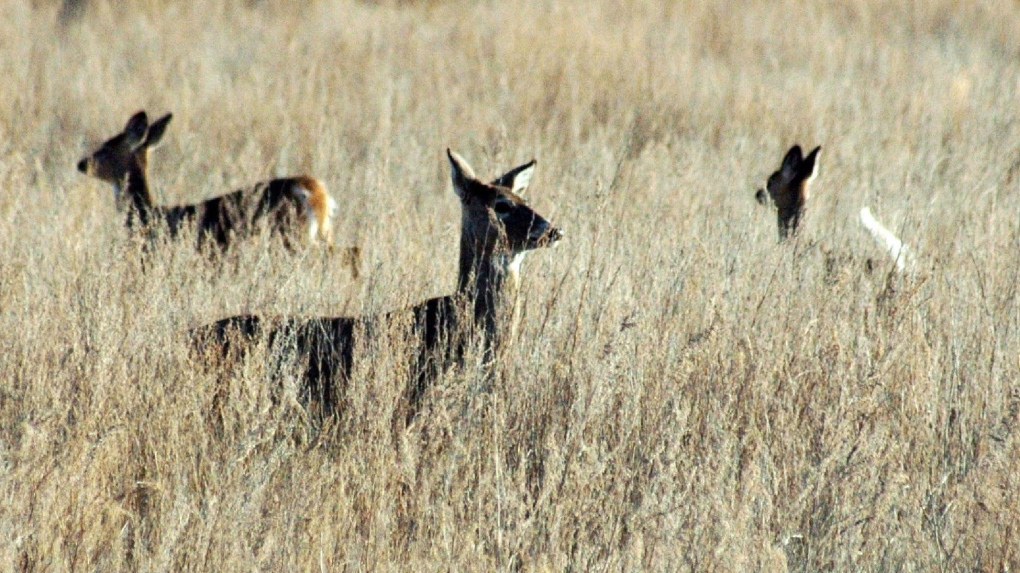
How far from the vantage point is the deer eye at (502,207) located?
505cm

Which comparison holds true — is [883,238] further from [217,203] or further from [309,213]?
[217,203]

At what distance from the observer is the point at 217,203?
7.86 metres

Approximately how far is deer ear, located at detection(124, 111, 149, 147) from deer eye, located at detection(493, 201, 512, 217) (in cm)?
440

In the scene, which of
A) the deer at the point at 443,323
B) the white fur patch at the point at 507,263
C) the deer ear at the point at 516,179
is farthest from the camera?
the deer ear at the point at 516,179

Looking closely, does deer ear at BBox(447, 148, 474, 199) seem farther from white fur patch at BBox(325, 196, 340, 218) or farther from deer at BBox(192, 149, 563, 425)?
white fur patch at BBox(325, 196, 340, 218)

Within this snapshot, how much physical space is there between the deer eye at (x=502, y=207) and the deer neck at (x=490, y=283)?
0.14 meters

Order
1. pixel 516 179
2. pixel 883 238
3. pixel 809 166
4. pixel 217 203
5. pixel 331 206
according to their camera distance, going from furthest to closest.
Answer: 1. pixel 331 206
2. pixel 217 203
3. pixel 809 166
4. pixel 883 238
5. pixel 516 179

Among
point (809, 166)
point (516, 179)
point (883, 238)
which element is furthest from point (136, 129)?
point (883, 238)

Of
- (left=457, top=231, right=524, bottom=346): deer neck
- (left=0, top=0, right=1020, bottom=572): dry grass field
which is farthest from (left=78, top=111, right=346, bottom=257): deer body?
(left=457, top=231, right=524, bottom=346): deer neck

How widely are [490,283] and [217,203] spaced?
10.8 ft

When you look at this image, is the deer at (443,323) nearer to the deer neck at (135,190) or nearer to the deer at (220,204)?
the deer at (220,204)

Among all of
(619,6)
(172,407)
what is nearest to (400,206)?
(172,407)

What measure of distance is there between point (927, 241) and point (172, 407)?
4.22m

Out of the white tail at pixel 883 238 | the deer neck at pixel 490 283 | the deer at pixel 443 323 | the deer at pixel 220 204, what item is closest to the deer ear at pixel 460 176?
the deer at pixel 443 323
